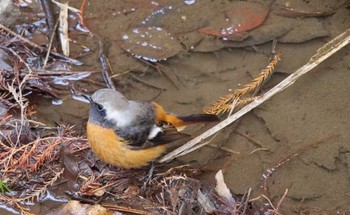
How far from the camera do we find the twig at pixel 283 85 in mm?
6020

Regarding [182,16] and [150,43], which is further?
[182,16]

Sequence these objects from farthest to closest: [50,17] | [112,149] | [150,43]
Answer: [50,17] < [150,43] < [112,149]

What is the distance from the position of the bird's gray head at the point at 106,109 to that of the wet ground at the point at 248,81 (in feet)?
2.58

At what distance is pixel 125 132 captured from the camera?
229 inches

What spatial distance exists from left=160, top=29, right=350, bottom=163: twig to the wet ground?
10.4 inches

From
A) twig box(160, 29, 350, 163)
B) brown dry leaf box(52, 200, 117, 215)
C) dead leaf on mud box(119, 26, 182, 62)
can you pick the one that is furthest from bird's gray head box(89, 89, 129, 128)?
dead leaf on mud box(119, 26, 182, 62)

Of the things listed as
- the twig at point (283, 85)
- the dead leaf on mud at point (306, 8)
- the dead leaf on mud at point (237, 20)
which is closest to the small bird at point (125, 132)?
Result: the twig at point (283, 85)

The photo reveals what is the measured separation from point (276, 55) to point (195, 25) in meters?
1.06

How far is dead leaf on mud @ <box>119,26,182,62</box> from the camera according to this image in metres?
7.16

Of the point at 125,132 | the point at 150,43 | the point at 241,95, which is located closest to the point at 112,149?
the point at 125,132

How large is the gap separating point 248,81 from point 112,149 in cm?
183

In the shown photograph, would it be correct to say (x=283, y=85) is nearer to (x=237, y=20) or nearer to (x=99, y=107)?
(x=237, y=20)

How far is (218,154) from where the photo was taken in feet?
20.7

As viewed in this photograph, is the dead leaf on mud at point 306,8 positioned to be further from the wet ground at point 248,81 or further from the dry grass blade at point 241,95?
the dry grass blade at point 241,95
